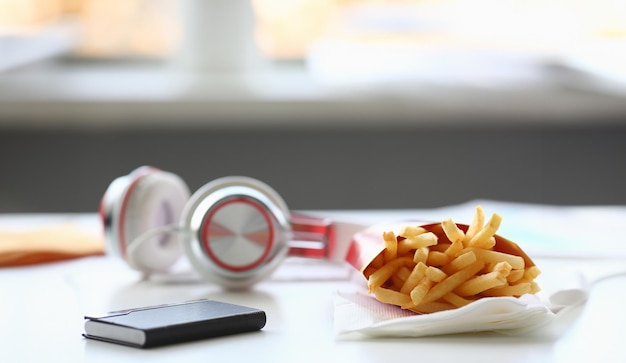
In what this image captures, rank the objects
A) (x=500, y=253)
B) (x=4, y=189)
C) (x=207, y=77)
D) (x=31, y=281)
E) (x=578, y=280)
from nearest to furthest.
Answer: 1. (x=500, y=253)
2. (x=578, y=280)
3. (x=31, y=281)
4. (x=4, y=189)
5. (x=207, y=77)

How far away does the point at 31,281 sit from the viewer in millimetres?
1011

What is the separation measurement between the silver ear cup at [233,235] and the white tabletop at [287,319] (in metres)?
0.02

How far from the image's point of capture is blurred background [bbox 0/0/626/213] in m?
2.35

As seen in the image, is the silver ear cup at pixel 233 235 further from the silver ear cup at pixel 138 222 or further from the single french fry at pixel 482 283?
the single french fry at pixel 482 283

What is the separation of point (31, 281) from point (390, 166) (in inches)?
58.1

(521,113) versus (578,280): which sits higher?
(521,113)

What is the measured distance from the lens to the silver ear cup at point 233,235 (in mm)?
952

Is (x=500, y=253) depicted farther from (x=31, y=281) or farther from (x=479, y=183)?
(x=479, y=183)

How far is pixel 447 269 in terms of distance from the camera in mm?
741

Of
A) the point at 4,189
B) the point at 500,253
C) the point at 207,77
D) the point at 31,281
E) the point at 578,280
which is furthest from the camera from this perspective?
the point at 207,77

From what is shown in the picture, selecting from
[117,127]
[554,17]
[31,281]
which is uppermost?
[554,17]

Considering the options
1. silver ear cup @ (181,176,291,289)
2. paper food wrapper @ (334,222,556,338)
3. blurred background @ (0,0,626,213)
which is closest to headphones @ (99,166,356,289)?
silver ear cup @ (181,176,291,289)

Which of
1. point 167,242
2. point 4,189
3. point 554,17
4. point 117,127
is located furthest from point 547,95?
point 167,242

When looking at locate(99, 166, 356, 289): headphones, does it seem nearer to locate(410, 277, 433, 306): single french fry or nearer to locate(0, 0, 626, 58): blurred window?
locate(410, 277, 433, 306): single french fry
